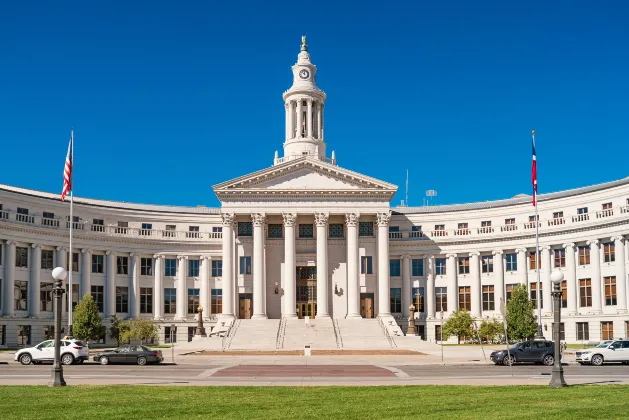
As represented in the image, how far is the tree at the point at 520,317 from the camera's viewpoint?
7319cm

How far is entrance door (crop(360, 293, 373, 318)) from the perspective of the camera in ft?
303

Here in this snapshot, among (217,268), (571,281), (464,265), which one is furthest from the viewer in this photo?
(217,268)

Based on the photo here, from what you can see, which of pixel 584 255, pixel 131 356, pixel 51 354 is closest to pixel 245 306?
pixel 584 255

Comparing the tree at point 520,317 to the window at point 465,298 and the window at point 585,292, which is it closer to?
the window at point 585,292

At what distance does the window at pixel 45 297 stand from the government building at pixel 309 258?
205 mm

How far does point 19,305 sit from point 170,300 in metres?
18.8

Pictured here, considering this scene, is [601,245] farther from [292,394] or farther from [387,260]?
[292,394]

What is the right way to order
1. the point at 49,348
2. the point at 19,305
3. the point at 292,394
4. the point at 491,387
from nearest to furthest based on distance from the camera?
the point at 292,394
the point at 491,387
the point at 49,348
the point at 19,305

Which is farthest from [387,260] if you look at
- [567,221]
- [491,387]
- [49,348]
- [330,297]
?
[491,387]

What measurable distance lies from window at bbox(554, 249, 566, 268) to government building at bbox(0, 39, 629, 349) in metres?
0.15

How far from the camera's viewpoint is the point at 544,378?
37625 mm

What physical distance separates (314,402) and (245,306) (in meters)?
65.8

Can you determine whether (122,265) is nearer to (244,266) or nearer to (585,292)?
(244,266)

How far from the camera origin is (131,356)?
52.8 m
